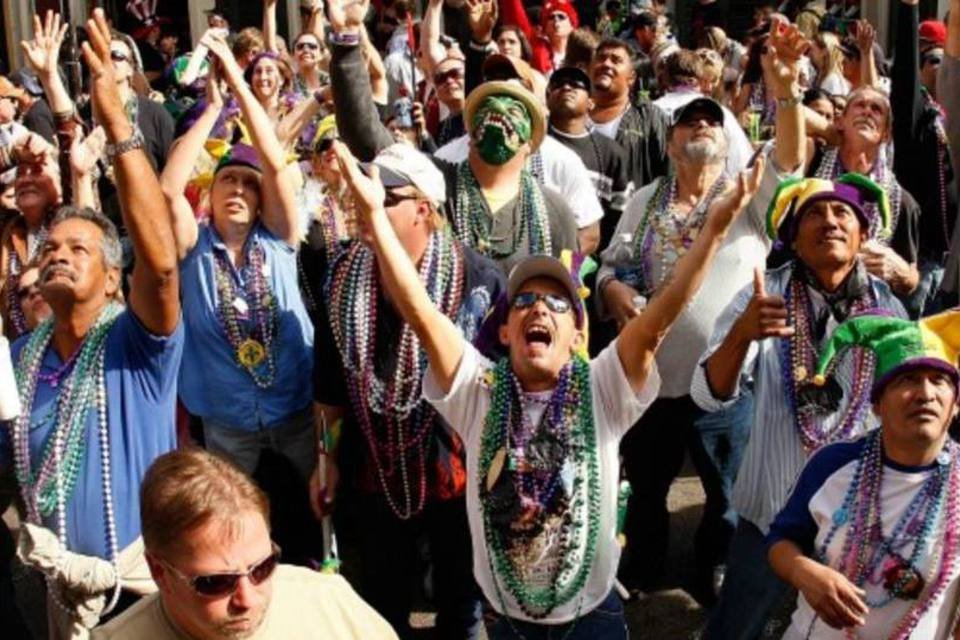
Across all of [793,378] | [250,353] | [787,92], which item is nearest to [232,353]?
[250,353]

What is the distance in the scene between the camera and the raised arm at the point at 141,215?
310 centimetres

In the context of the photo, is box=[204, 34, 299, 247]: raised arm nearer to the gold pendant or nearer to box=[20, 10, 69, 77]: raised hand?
the gold pendant

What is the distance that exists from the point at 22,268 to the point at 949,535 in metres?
3.26

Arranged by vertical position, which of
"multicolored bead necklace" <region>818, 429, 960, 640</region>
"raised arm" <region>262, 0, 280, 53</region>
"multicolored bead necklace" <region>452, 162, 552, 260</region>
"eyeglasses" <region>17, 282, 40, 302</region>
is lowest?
"multicolored bead necklace" <region>818, 429, 960, 640</region>

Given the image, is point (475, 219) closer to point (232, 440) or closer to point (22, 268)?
point (232, 440)

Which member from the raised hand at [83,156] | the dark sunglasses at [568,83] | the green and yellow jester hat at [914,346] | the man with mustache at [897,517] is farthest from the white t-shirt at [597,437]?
the dark sunglasses at [568,83]

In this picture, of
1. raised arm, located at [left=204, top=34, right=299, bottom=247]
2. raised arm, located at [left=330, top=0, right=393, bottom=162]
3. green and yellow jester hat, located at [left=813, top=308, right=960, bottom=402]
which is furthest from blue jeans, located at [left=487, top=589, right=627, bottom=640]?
raised arm, located at [left=330, top=0, right=393, bottom=162]

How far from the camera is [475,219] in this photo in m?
4.81

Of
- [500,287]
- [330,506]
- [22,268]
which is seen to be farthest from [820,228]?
[22,268]

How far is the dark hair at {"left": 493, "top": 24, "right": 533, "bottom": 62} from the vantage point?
27.5 feet

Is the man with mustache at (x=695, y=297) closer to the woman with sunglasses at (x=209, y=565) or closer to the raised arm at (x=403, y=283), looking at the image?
the raised arm at (x=403, y=283)

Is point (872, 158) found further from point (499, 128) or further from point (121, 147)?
point (121, 147)

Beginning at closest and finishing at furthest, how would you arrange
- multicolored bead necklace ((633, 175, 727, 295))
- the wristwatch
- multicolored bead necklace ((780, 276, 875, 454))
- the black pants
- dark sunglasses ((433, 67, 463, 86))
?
the wristwatch, multicolored bead necklace ((780, 276, 875, 454)), the black pants, multicolored bead necklace ((633, 175, 727, 295)), dark sunglasses ((433, 67, 463, 86))

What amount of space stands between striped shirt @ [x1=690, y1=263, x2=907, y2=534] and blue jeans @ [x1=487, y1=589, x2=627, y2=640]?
2.00 feet
